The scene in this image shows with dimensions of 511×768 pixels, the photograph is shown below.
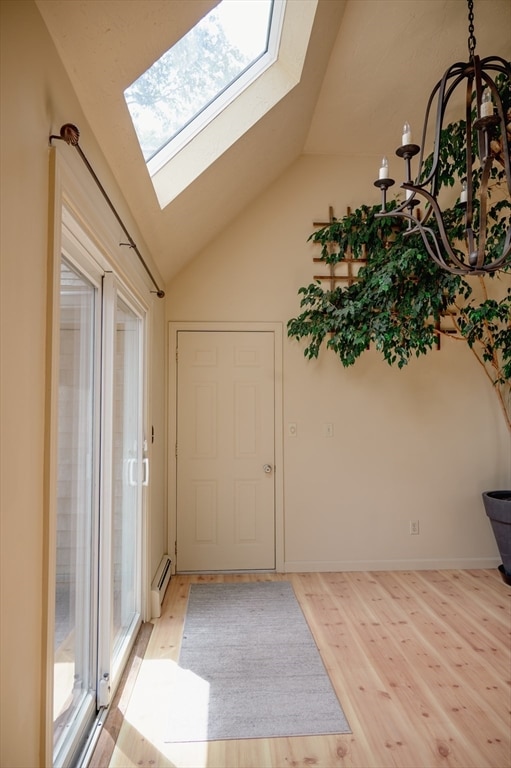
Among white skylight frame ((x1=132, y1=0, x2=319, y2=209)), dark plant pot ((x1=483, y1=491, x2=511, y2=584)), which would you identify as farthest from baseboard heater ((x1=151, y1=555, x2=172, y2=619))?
dark plant pot ((x1=483, y1=491, x2=511, y2=584))

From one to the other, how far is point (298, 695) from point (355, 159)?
377 cm

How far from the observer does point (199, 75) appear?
7.04 feet

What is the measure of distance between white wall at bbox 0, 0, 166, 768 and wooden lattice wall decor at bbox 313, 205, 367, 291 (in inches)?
106

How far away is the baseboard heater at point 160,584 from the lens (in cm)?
282

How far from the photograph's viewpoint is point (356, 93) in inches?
116

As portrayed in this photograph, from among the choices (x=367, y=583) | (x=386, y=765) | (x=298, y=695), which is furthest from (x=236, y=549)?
(x=386, y=765)

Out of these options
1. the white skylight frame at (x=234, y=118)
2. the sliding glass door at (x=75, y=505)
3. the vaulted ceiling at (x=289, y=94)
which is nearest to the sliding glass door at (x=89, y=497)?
the sliding glass door at (x=75, y=505)

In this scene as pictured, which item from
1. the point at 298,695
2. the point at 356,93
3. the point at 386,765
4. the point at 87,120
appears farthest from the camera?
the point at 356,93

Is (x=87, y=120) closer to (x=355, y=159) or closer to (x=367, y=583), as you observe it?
(x=355, y=159)

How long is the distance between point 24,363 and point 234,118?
6.72 ft

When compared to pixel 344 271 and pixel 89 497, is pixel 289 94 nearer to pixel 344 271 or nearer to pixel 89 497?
pixel 344 271

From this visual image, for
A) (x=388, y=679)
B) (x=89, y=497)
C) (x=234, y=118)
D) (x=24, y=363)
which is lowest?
(x=388, y=679)

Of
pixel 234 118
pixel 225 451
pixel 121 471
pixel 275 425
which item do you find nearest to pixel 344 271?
pixel 275 425

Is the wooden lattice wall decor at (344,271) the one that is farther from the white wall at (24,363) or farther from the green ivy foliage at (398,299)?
the white wall at (24,363)
